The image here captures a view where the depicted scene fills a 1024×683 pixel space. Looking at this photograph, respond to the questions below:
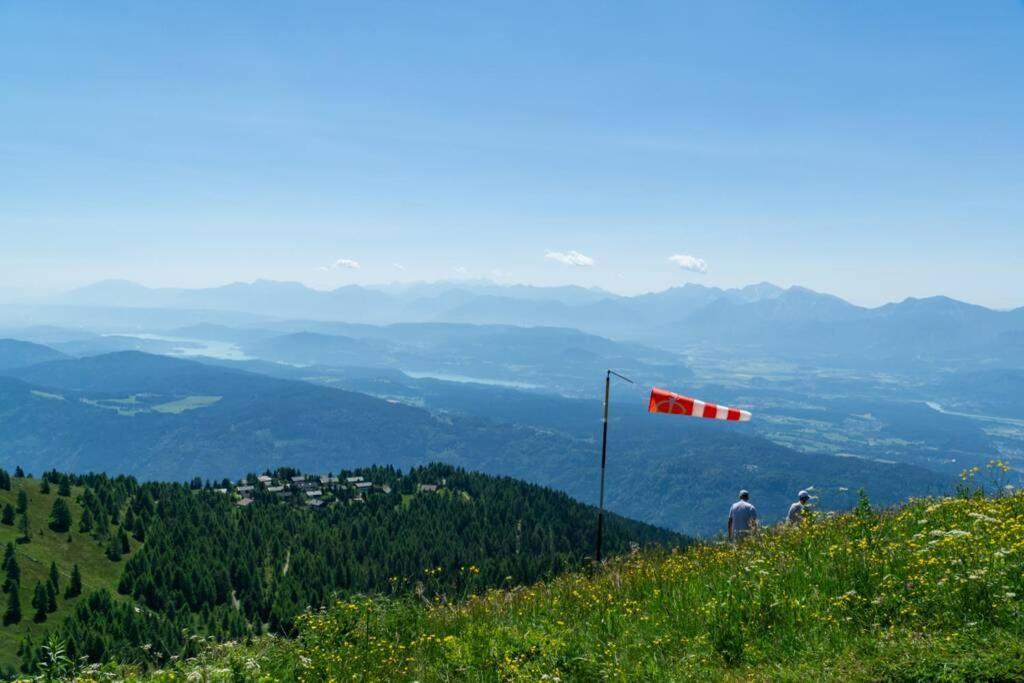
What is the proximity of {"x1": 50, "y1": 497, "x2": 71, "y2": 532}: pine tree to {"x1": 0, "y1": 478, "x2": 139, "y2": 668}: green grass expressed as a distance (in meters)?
0.79

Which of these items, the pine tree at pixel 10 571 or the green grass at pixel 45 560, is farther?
the pine tree at pixel 10 571

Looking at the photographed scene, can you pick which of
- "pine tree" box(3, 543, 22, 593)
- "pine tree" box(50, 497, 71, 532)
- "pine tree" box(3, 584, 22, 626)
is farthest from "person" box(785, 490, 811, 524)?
"pine tree" box(50, 497, 71, 532)

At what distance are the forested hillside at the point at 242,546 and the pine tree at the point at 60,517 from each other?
Result: 35 cm

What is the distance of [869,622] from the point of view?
8.96 meters

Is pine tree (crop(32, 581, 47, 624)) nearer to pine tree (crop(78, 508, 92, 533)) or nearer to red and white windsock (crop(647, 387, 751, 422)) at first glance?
pine tree (crop(78, 508, 92, 533))

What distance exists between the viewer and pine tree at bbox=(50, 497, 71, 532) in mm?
88812

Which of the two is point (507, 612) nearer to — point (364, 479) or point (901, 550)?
point (901, 550)

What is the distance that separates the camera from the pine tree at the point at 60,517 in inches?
3497

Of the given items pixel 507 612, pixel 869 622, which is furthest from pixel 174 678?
pixel 869 622

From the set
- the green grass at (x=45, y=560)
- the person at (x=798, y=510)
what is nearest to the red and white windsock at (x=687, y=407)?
the person at (x=798, y=510)

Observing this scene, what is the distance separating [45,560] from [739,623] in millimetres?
93270

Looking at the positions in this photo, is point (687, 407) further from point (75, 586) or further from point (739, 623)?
point (75, 586)

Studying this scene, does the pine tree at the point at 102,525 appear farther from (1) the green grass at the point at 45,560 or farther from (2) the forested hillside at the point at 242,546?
(1) the green grass at the point at 45,560

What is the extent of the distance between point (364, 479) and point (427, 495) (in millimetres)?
28241
